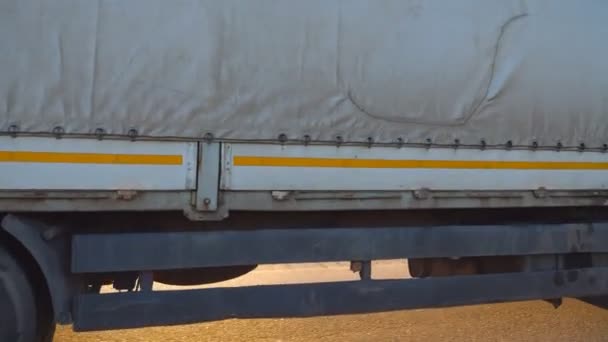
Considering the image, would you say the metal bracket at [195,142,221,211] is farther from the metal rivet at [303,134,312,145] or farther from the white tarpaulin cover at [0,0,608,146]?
the metal rivet at [303,134,312,145]

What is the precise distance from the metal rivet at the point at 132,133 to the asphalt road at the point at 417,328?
194 cm

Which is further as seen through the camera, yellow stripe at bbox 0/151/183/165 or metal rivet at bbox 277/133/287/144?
metal rivet at bbox 277/133/287/144

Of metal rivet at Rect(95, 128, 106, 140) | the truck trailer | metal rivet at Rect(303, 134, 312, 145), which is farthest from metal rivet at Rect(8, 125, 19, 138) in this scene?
metal rivet at Rect(303, 134, 312, 145)

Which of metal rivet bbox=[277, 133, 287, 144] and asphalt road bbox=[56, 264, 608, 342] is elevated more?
metal rivet bbox=[277, 133, 287, 144]

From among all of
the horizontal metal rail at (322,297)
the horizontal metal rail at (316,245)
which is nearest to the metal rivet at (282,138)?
the horizontal metal rail at (316,245)

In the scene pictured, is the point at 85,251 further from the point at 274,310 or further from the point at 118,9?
the point at 118,9

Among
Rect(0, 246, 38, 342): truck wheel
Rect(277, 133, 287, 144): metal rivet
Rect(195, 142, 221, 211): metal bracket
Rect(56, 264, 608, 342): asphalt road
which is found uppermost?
Rect(277, 133, 287, 144): metal rivet

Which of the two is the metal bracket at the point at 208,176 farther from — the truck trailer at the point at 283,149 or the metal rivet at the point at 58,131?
the metal rivet at the point at 58,131

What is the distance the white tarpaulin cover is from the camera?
2.36 meters

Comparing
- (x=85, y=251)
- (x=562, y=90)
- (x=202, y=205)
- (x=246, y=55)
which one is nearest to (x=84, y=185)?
(x=85, y=251)

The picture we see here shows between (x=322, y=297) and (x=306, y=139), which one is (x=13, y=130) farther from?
(x=322, y=297)

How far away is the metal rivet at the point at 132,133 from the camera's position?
243 centimetres

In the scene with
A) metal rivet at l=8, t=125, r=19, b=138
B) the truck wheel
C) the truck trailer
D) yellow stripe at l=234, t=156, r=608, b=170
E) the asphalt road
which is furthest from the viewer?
the asphalt road

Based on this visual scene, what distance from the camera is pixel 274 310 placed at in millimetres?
2783
